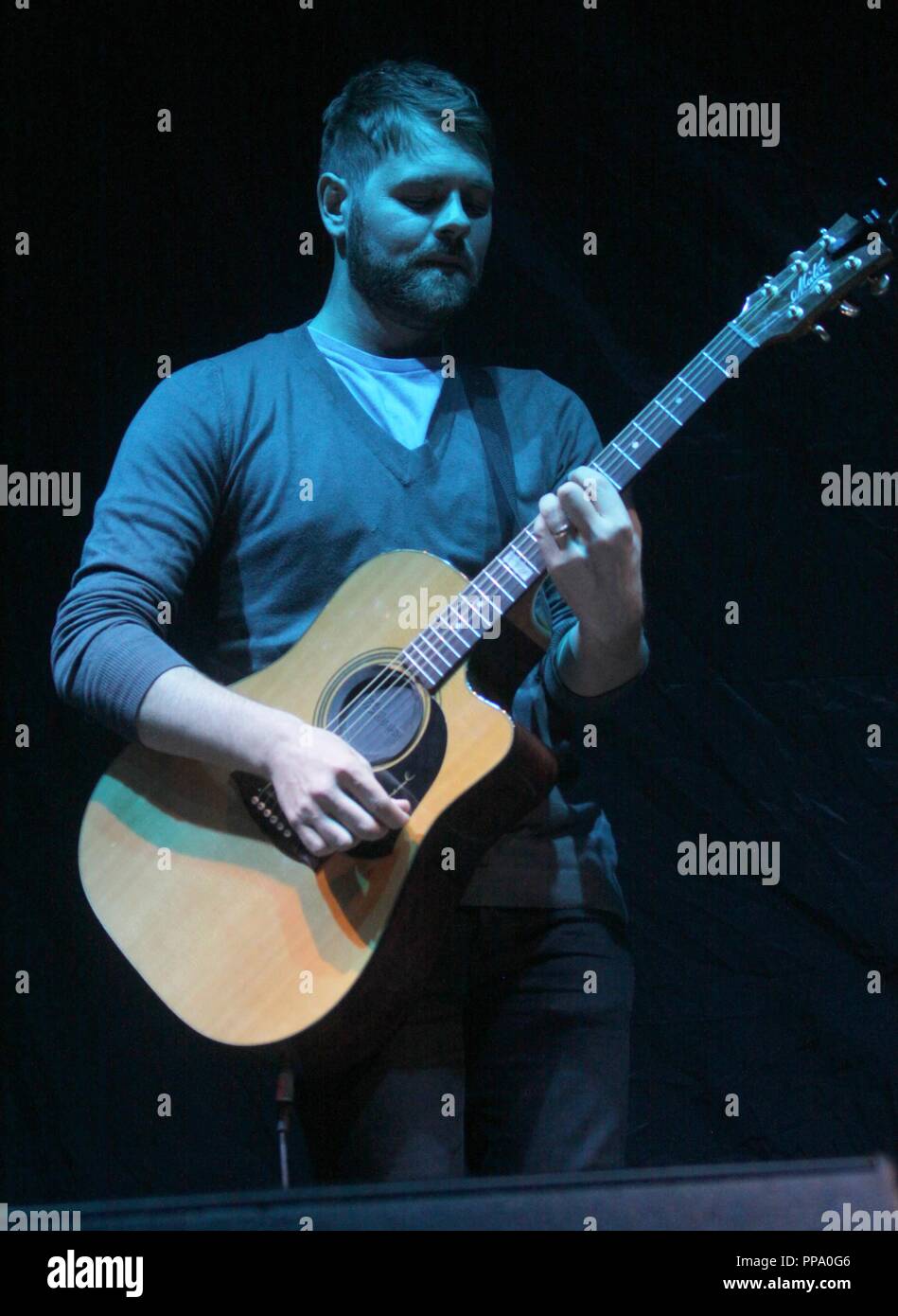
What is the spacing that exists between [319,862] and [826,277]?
946 millimetres

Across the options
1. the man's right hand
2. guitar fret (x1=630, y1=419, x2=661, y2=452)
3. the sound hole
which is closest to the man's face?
guitar fret (x1=630, y1=419, x2=661, y2=452)

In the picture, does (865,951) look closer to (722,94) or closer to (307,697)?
(307,697)

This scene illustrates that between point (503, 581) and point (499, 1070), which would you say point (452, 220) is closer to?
point (503, 581)

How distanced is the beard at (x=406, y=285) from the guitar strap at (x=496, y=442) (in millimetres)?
99

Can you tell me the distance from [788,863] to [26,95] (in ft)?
5.70

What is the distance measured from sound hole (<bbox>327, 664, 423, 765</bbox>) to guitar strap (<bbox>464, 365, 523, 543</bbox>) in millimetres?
248

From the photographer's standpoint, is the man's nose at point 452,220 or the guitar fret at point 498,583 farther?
the man's nose at point 452,220

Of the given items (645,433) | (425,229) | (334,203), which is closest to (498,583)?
(645,433)

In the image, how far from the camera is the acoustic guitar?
1566 millimetres

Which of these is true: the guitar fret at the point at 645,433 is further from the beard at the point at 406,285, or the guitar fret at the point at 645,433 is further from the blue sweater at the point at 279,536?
the beard at the point at 406,285

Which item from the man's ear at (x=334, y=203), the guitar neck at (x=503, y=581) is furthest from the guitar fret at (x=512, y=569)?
the man's ear at (x=334, y=203)

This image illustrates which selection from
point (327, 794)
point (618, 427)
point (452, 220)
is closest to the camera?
point (327, 794)

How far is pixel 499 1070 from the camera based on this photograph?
165cm

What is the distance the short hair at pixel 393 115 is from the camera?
1.80 meters
